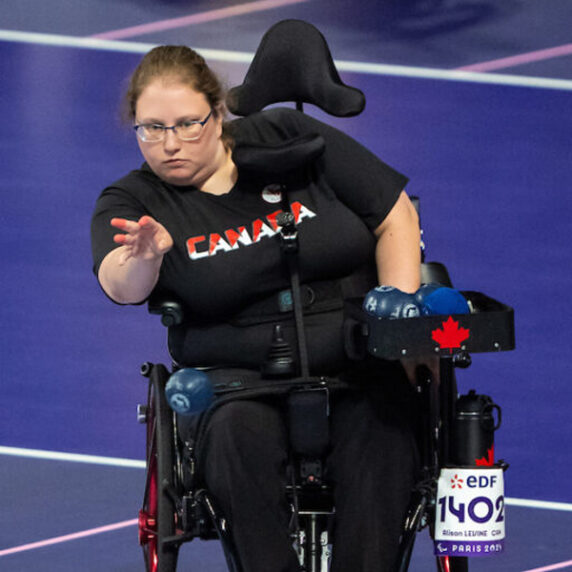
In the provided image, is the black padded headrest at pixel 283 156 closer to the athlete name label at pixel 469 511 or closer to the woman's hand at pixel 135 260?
the woman's hand at pixel 135 260

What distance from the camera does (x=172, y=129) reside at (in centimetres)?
330

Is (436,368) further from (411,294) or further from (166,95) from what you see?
(166,95)

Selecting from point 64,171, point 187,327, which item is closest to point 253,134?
point 187,327

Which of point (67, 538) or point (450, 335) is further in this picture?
point (67, 538)

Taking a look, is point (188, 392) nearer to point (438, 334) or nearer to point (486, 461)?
point (438, 334)

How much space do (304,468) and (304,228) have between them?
20.5 inches

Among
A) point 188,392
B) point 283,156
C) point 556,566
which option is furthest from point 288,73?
point 556,566

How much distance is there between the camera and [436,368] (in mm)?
3244

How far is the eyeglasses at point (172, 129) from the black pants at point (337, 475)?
59 cm

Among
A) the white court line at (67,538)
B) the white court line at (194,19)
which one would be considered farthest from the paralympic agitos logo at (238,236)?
the white court line at (194,19)

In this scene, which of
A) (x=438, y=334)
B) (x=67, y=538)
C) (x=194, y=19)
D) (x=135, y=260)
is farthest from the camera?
(x=194, y=19)

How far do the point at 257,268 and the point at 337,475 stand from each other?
475 millimetres

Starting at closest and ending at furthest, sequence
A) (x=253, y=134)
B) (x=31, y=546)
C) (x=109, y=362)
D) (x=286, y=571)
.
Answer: (x=286, y=571)
(x=253, y=134)
(x=31, y=546)
(x=109, y=362)

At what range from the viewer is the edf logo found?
3.18 m
